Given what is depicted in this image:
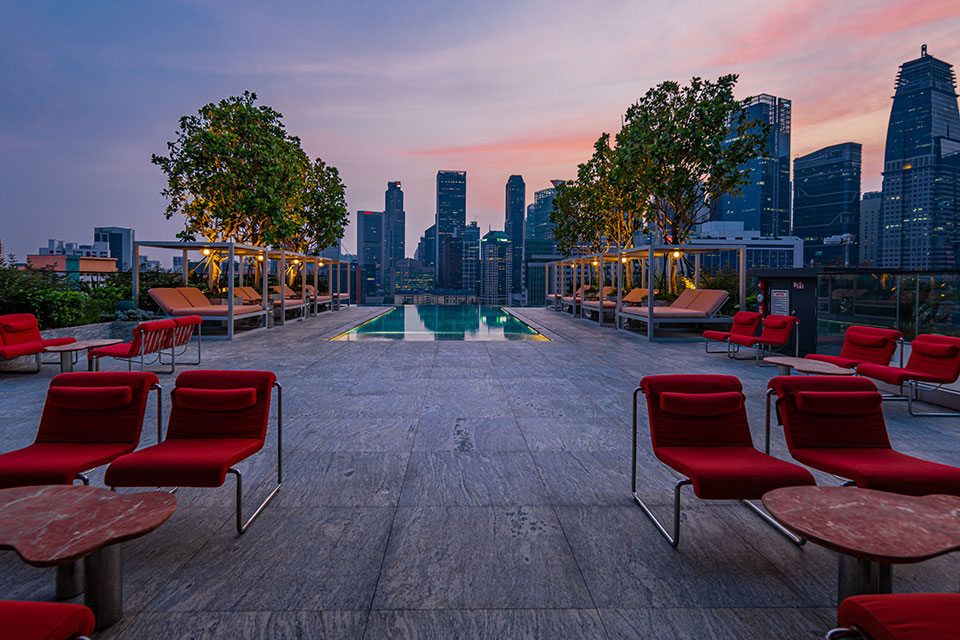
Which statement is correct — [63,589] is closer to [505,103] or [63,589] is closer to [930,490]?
[930,490]

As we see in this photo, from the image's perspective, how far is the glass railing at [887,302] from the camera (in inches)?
279

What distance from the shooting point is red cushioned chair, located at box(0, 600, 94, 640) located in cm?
128

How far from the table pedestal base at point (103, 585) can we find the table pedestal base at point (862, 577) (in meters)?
3.07

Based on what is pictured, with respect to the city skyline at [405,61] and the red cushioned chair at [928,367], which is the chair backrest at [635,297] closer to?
the city skyline at [405,61]

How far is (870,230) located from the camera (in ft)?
367

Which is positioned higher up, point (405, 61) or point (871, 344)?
point (405, 61)

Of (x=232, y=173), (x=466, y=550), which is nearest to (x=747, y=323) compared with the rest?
(x=466, y=550)

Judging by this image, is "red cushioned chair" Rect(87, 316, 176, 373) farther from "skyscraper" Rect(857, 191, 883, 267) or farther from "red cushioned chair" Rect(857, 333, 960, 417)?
"skyscraper" Rect(857, 191, 883, 267)

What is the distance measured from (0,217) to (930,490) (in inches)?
4109

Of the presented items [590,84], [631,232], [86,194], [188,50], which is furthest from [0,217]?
[631,232]

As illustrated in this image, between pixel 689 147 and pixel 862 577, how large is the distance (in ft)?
46.9

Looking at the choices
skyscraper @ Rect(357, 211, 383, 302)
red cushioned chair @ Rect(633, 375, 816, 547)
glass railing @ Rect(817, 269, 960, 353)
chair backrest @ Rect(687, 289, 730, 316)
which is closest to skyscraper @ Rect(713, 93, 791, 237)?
skyscraper @ Rect(357, 211, 383, 302)

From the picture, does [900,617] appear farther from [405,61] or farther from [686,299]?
[405,61]

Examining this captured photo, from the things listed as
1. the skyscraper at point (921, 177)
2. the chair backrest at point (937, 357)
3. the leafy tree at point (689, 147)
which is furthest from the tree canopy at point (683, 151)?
the skyscraper at point (921, 177)
